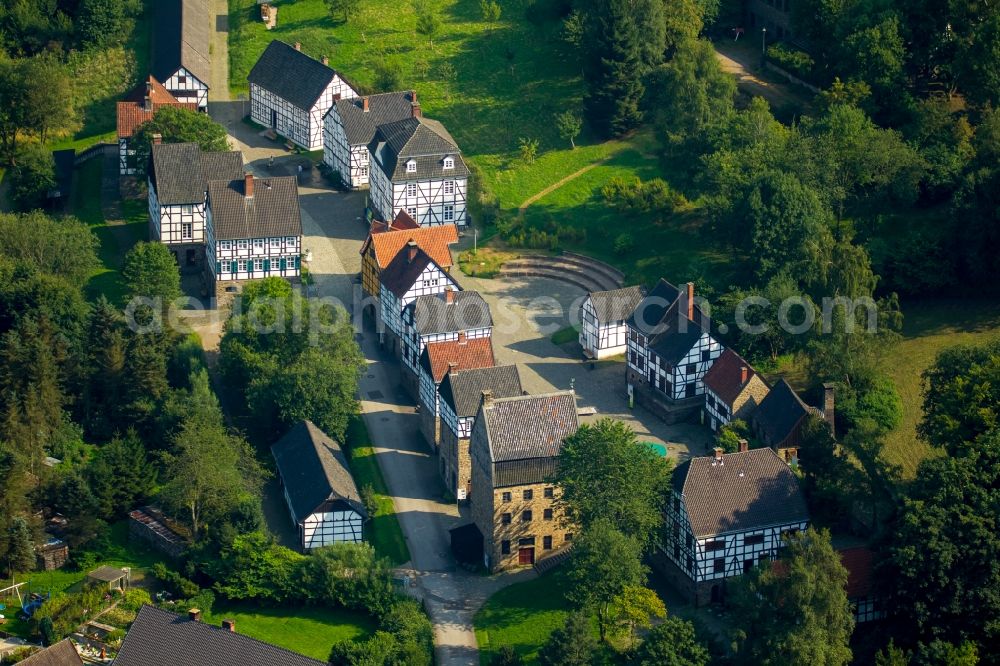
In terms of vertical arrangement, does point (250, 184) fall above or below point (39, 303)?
above

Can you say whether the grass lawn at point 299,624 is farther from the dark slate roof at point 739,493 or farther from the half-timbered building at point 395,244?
the half-timbered building at point 395,244

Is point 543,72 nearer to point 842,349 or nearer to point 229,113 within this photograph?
point 229,113

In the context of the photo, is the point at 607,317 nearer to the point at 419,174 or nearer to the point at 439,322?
the point at 439,322

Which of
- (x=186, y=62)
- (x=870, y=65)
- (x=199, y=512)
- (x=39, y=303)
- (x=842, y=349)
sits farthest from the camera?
(x=186, y=62)

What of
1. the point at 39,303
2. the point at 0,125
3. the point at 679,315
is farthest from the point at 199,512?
the point at 0,125

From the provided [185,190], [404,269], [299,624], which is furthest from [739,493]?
[185,190]

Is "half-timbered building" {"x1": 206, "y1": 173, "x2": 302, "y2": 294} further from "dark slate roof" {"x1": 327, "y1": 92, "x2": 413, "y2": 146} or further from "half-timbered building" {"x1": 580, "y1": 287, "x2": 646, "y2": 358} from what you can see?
"half-timbered building" {"x1": 580, "y1": 287, "x2": 646, "y2": 358}

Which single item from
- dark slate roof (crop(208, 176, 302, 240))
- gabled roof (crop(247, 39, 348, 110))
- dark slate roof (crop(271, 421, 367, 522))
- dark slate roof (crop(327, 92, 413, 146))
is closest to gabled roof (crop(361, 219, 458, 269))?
dark slate roof (crop(208, 176, 302, 240))
